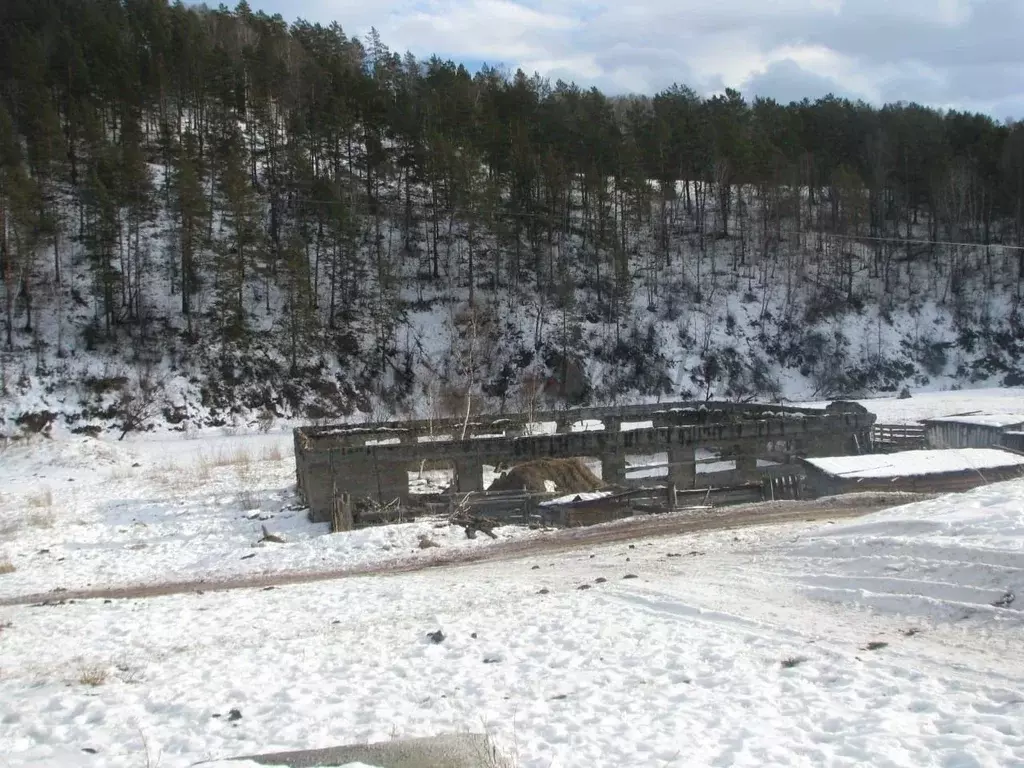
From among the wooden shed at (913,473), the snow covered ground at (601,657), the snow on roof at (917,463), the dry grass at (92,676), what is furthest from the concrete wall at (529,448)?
the dry grass at (92,676)

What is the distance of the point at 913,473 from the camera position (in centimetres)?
1981

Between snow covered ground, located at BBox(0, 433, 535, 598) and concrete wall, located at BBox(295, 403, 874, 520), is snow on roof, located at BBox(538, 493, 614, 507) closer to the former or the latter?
snow covered ground, located at BBox(0, 433, 535, 598)

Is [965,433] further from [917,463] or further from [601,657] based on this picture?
[601,657]

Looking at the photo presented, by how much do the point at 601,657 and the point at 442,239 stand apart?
50.5m

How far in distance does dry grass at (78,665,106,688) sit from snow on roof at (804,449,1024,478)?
639 inches

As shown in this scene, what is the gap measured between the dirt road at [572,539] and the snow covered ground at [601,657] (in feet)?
2.92

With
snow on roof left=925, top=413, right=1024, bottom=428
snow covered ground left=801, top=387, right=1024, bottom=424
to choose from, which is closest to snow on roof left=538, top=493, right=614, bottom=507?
snow on roof left=925, top=413, right=1024, bottom=428

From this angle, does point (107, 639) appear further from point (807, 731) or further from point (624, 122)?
point (624, 122)

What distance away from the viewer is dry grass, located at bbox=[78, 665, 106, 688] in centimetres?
846

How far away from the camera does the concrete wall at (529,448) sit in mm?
20875

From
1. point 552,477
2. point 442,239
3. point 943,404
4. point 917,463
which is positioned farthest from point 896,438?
point 442,239

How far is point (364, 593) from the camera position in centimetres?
1251

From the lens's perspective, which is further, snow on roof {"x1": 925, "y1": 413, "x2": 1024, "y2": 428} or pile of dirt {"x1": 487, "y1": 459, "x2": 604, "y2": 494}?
snow on roof {"x1": 925, "y1": 413, "x2": 1024, "y2": 428}

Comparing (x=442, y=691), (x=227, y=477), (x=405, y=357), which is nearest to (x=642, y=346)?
(x=405, y=357)
